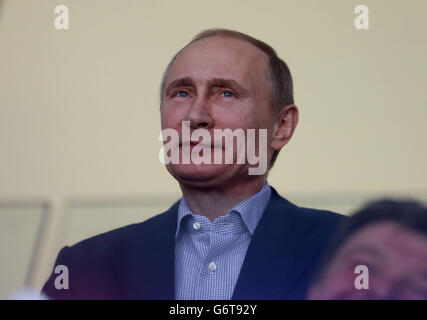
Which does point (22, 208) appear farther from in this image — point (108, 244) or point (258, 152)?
point (258, 152)

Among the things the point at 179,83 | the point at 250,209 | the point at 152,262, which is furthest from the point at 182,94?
the point at 152,262

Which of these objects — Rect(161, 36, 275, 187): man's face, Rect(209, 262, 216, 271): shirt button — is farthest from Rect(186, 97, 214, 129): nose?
Rect(209, 262, 216, 271): shirt button

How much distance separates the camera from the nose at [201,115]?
2.22 m

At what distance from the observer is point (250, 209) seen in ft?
7.38

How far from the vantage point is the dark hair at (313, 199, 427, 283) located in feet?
7.42

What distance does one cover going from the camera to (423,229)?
2303 millimetres

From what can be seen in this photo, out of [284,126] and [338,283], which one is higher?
[284,126]

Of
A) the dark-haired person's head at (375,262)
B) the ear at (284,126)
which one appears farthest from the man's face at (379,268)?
the ear at (284,126)

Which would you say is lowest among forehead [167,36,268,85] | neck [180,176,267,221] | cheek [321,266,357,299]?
cheek [321,266,357,299]

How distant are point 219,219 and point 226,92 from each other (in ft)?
1.15

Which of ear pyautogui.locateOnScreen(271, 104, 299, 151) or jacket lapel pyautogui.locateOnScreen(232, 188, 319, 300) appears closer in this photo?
jacket lapel pyautogui.locateOnScreen(232, 188, 319, 300)

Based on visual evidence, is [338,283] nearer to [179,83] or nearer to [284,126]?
[284,126]

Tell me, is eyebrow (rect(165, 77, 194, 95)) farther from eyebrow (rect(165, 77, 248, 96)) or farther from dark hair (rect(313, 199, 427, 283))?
dark hair (rect(313, 199, 427, 283))

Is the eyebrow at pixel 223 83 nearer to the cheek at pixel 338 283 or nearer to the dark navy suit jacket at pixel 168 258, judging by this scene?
the dark navy suit jacket at pixel 168 258
